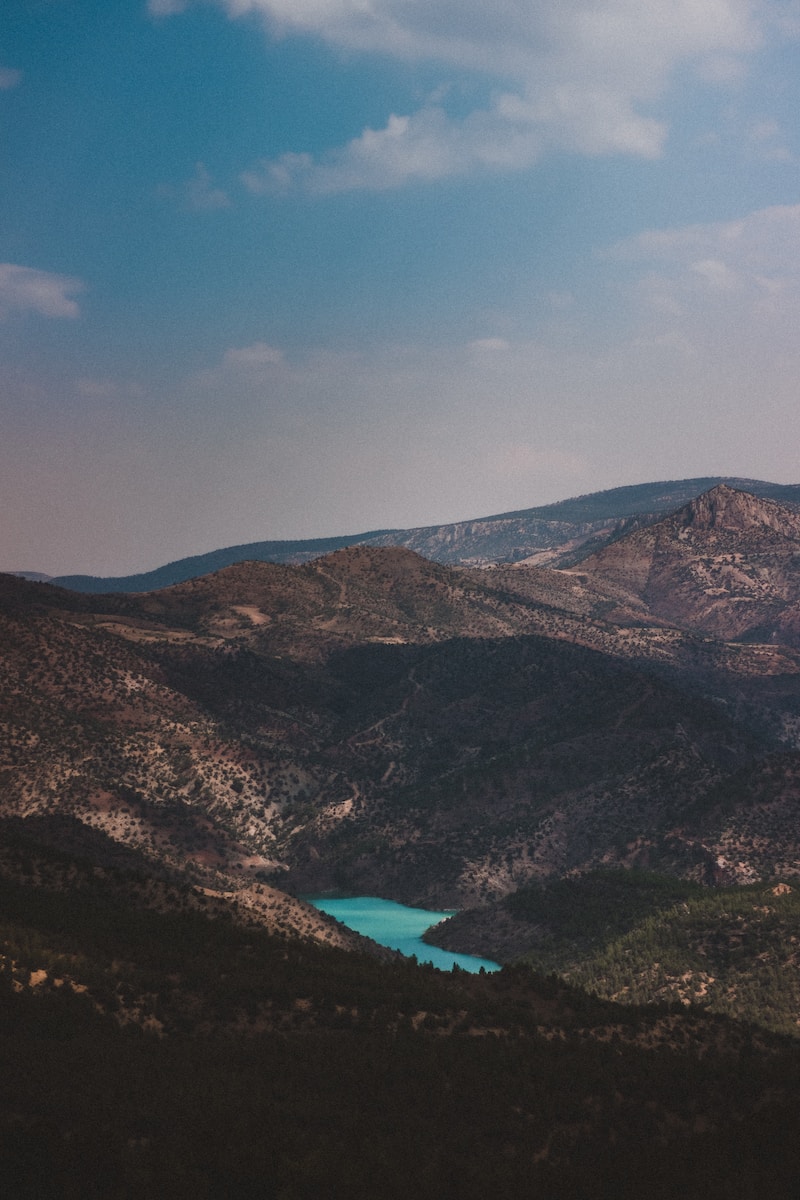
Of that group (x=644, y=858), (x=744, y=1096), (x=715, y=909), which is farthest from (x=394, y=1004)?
(x=644, y=858)

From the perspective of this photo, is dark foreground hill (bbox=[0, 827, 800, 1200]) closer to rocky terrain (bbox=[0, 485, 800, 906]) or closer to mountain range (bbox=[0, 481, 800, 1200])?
mountain range (bbox=[0, 481, 800, 1200])

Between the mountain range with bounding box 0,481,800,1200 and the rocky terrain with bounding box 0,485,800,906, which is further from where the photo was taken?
the rocky terrain with bounding box 0,485,800,906

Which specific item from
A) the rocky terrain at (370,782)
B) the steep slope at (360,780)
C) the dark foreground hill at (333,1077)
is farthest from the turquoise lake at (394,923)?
the dark foreground hill at (333,1077)

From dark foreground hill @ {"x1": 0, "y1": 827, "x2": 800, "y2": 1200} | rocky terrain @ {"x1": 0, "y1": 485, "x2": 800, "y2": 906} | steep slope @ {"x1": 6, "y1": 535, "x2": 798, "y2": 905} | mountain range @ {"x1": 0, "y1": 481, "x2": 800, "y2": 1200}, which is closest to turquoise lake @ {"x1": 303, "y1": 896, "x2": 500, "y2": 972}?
mountain range @ {"x1": 0, "y1": 481, "x2": 800, "y2": 1200}

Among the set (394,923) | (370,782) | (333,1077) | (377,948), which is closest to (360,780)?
(370,782)

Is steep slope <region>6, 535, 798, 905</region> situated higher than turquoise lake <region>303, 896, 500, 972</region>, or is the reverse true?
steep slope <region>6, 535, 798, 905</region>

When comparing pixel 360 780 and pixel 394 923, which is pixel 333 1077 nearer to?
pixel 394 923

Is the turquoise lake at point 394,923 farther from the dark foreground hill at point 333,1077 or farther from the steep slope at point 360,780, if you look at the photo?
the dark foreground hill at point 333,1077
